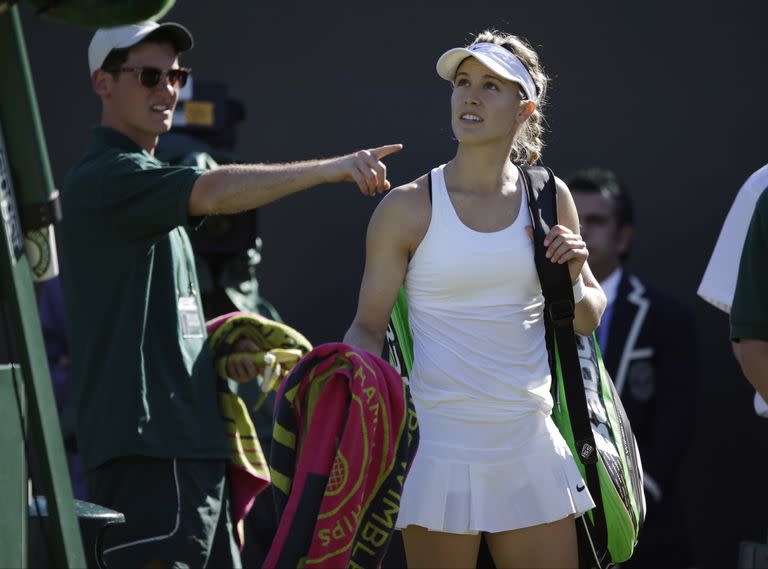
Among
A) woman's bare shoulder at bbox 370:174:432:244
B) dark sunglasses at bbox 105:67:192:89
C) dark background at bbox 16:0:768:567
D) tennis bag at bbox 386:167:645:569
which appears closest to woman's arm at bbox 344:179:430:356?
woman's bare shoulder at bbox 370:174:432:244

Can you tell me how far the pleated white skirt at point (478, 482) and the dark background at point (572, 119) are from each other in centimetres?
224

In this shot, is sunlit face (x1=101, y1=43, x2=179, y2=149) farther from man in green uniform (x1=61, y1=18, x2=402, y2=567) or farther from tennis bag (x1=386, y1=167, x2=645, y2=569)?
tennis bag (x1=386, y1=167, x2=645, y2=569)

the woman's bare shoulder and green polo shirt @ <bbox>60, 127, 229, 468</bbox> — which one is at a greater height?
the woman's bare shoulder

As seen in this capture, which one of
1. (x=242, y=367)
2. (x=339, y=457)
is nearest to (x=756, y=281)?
(x=339, y=457)

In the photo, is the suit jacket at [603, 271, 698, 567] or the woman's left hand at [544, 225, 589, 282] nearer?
the woman's left hand at [544, 225, 589, 282]

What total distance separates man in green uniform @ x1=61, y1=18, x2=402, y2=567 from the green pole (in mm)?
1261

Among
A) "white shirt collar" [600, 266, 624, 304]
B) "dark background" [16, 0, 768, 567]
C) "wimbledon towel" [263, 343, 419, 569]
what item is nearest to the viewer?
"wimbledon towel" [263, 343, 419, 569]

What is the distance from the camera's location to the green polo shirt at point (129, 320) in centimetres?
340

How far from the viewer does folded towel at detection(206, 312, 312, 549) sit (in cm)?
361

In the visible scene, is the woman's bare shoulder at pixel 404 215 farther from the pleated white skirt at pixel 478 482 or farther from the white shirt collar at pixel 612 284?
the white shirt collar at pixel 612 284

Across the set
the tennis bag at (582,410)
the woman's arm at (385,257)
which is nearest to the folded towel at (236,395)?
the tennis bag at (582,410)

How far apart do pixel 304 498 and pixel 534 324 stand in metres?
0.89

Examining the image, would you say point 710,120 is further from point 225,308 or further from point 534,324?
point 534,324

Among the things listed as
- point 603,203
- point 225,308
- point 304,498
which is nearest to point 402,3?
point 603,203
